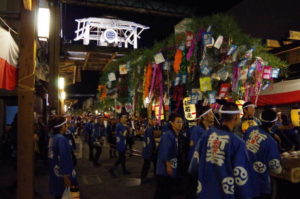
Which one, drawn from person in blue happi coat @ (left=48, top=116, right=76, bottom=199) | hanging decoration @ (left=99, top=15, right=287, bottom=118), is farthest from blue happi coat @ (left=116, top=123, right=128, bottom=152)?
person in blue happi coat @ (left=48, top=116, right=76, bottom=199)

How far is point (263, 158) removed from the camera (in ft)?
14.5

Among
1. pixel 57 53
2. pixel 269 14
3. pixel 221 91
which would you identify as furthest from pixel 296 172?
pixel 269 14

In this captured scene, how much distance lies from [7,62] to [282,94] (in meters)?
11.4

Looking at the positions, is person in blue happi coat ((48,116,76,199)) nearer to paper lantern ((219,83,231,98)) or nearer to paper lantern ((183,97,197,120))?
paper lantern ((219,83,231,98))

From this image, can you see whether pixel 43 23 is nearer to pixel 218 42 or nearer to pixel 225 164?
pixel 218 42

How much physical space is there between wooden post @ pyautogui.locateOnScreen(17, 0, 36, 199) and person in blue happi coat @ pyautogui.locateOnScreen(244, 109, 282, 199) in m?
4.00

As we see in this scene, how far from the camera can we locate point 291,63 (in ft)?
40.4

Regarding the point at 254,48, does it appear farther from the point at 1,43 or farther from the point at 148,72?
the point at 1,43

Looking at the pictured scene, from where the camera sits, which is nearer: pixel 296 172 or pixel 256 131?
pixel 256 131

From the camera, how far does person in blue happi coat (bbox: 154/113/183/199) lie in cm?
529

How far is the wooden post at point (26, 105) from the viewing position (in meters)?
5.22

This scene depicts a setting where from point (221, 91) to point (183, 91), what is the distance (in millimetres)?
2408

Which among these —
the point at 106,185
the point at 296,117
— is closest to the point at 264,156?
the point at 106,185

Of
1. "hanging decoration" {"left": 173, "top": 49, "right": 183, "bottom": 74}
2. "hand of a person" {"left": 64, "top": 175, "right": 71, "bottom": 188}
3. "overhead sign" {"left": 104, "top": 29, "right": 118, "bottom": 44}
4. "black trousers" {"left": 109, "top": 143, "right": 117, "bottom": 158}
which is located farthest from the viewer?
"overhead sign" {"left": 104, "top": 29, "right": 118, "bottom": 44}
